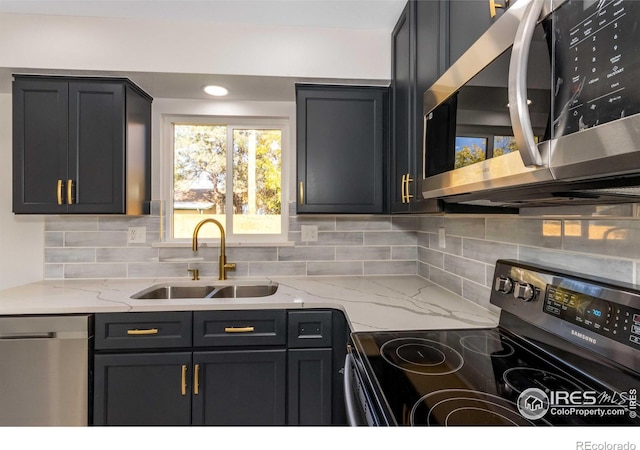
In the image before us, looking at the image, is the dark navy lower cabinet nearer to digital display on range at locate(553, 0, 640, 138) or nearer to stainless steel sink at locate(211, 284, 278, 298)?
stainless steel sink at locate(211, 284, 278, 298)

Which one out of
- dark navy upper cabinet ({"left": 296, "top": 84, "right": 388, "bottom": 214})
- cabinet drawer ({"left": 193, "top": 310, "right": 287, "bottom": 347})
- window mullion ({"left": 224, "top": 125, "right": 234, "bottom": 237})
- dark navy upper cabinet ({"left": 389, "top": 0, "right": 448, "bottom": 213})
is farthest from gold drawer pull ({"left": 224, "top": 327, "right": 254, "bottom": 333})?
dark navy upper cabinet ({"left": 389, "top": 0, "right": 448, "bottom": 213})

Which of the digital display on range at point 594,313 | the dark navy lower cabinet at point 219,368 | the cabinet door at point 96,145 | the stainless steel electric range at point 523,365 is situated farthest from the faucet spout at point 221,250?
the digital display on range at point 594,313

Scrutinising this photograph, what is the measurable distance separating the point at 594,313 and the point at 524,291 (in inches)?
9.8

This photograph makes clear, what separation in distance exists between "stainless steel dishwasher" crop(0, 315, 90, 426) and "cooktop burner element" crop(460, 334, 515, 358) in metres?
1.59

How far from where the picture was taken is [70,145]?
1.75 meters

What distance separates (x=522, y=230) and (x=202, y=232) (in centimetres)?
186

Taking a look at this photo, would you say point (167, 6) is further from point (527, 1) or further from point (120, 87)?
point (527, 1)

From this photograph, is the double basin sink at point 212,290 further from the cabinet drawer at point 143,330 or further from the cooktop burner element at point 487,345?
the cooktop burner element at point 487,345

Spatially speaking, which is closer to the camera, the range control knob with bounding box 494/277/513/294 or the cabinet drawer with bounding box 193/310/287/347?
the range control knob with bounding box 494/277/513/294

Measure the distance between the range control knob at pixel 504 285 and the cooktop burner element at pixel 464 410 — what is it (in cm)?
48

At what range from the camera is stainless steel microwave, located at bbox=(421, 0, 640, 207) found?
0.48 meters

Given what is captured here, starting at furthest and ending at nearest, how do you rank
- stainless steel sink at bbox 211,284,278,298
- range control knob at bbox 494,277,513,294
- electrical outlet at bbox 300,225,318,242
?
1. electrical outlet at bbox 300,225,318,242
2. stainless steel sink at bbox 211,284,278,298
3. range control knob at bbox 494,277,513,294

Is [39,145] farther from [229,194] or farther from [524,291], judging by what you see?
[524,291]

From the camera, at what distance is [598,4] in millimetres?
512
